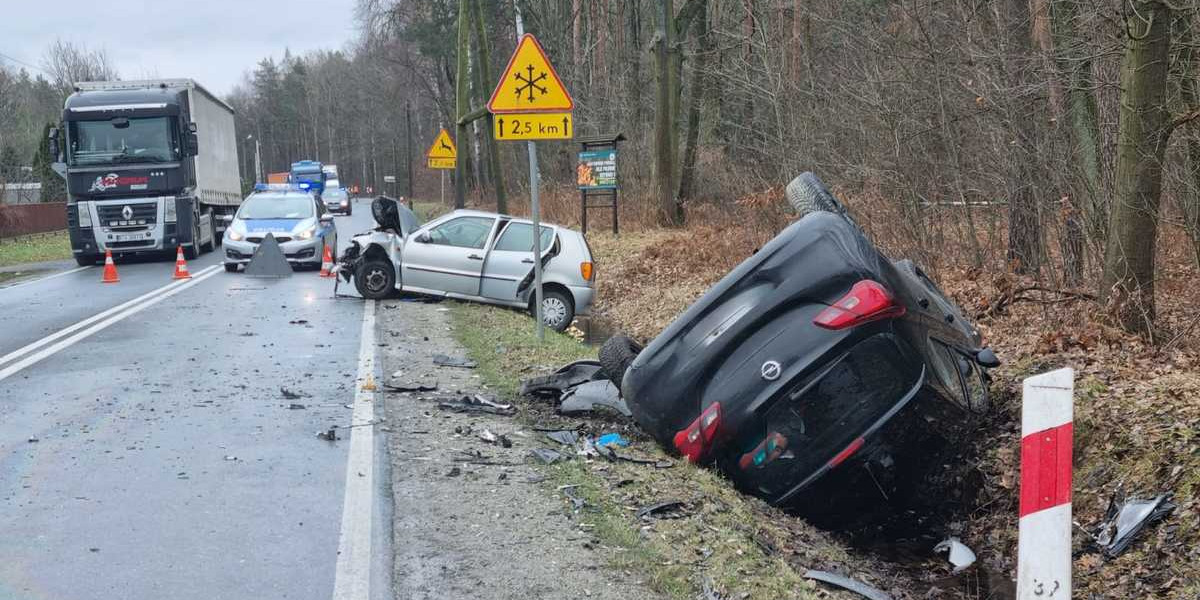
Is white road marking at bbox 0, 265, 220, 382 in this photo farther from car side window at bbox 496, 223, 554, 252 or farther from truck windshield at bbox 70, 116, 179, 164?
truck windshield at bbox 70, 116, 179, 164

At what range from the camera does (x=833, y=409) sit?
5742 millimetres

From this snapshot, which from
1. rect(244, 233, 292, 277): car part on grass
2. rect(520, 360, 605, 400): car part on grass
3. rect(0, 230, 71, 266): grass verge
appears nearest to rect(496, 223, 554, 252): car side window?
rect(520, 360, 605, 400): car part on grass

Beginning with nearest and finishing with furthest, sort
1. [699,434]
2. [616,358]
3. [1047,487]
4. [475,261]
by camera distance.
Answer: [1047,487], [699,434], [616,358], [475,261]

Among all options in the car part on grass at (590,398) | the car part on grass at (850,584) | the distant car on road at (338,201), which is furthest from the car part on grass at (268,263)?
the distant car on road at (338,201)

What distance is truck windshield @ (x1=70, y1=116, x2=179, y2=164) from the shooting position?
2442 cm

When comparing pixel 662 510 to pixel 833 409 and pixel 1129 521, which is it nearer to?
pixel 833 409

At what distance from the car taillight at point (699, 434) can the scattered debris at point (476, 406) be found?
95.0 inches

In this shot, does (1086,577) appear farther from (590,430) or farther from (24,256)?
(24,256)

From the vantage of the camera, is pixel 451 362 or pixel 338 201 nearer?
pixel 451 362

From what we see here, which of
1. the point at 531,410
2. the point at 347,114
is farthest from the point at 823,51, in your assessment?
the point at 347,114

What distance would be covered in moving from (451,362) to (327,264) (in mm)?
11507

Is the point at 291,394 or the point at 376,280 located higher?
the point at 376,280

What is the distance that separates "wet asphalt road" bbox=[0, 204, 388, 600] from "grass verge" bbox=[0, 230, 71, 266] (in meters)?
18.6

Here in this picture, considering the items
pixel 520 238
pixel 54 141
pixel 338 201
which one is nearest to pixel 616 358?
pixel 520 238
